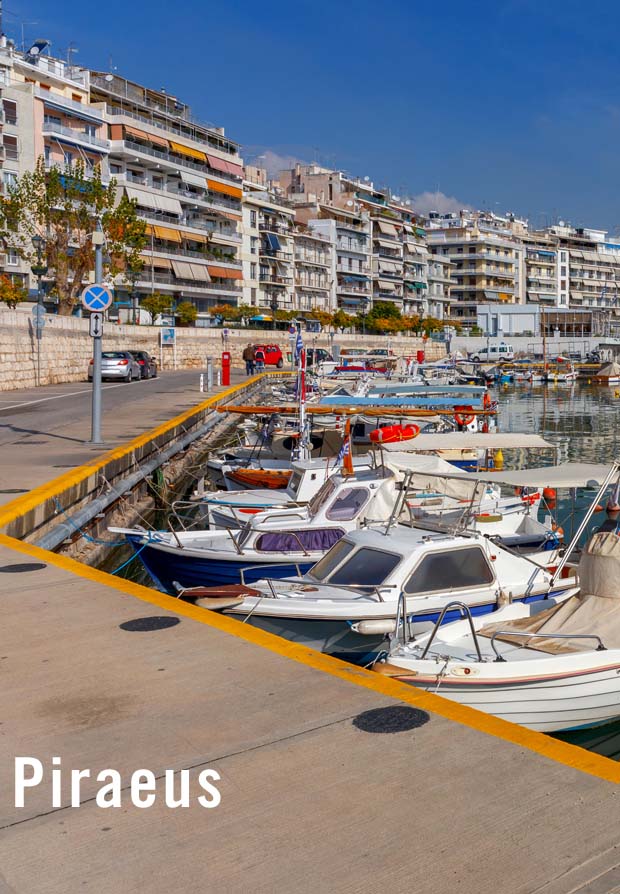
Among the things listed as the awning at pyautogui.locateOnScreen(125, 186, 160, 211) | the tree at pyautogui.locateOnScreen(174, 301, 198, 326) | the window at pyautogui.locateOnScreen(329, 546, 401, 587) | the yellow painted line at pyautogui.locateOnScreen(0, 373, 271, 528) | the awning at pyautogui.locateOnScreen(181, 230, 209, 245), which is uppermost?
the awning at pyautogui.locateOnScreen(125, 186, 160, 211)

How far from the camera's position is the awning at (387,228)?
141125 mm

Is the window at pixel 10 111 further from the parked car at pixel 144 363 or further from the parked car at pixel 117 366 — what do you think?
the parked car at pixel 117 366

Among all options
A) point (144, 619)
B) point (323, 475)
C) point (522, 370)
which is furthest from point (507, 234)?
point (144, 619)

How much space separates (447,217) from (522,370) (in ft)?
290

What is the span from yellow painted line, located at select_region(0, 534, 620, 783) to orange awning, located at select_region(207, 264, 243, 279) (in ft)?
298

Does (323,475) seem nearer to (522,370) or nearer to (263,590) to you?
(263,590)

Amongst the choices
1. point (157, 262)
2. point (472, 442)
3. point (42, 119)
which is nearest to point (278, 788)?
point (472, 442)

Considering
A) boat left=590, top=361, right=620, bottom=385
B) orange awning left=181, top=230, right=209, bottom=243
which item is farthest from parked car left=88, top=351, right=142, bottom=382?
boat left=590, top=361, right=620, bottom=385

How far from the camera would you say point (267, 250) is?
114 metres

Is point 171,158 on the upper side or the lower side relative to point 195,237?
upper

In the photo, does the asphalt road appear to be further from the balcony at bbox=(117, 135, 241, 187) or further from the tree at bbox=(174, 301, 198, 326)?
the balcony at bbox=(117, 135, 241, 187)

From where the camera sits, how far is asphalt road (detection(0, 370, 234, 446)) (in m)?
26.2

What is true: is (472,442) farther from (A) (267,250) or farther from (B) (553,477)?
(A) (267,250)

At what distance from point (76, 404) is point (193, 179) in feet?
220
